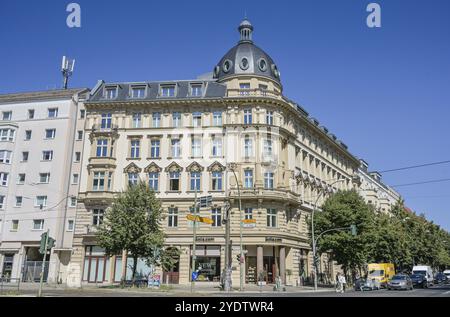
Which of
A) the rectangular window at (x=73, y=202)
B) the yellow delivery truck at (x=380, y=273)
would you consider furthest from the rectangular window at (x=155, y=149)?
the yellow delivery truck at (x=380, y=273)

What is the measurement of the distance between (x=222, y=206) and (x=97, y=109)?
1868 centimetres

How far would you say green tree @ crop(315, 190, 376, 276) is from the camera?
4503cm

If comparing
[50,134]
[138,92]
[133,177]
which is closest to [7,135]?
[50,134]

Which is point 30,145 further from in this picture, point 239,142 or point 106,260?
point 239,142

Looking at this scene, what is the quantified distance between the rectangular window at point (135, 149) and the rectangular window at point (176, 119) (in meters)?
4.52

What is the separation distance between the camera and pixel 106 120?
4984 cm

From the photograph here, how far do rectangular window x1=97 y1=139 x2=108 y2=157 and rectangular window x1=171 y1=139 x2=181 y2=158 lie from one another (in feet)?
24.9

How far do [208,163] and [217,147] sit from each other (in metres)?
2.05

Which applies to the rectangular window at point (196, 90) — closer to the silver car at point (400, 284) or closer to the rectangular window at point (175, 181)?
the rectangular window at point (175, 181)

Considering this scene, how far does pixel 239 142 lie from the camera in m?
47.1

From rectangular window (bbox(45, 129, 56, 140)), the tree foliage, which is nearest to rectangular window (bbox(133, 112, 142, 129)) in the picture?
rectangular window (bbox(45, 129, 56, 140))

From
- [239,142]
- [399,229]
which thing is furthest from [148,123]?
A: [399,229]

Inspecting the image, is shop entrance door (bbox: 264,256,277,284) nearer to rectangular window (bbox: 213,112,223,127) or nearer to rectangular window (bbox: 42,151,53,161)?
rectangular window (bbox: 213,112,223,127)

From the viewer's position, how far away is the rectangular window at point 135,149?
48.6m
